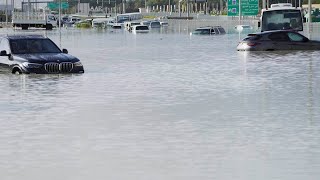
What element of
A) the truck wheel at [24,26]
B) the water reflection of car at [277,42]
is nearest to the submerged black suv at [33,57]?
the water reflection of car at [277,42]

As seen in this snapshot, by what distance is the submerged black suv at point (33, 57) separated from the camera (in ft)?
102

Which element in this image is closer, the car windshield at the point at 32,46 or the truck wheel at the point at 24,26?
the car windshield at the point at 32,46

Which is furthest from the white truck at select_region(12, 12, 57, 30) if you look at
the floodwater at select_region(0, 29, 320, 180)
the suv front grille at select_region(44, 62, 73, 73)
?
the floodwater at select_region(0, 29, 320, 180)

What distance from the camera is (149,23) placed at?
16288 centimetres

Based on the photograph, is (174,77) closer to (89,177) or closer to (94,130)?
(94,130)

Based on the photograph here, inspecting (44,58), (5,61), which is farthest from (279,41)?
(5,61)

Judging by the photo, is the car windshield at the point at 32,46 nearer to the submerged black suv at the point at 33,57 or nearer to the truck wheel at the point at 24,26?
the submerged black suv at the point at 33,57

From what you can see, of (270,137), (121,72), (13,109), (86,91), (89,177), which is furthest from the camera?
(121,72)

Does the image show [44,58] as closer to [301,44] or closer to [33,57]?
[33,57]

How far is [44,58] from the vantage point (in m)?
31.4

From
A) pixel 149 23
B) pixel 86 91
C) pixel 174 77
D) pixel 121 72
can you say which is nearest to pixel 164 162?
pixel 86 91

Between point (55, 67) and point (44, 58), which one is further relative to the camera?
point (44, 58)

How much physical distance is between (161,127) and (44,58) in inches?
593

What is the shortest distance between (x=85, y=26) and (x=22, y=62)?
6475 inches
